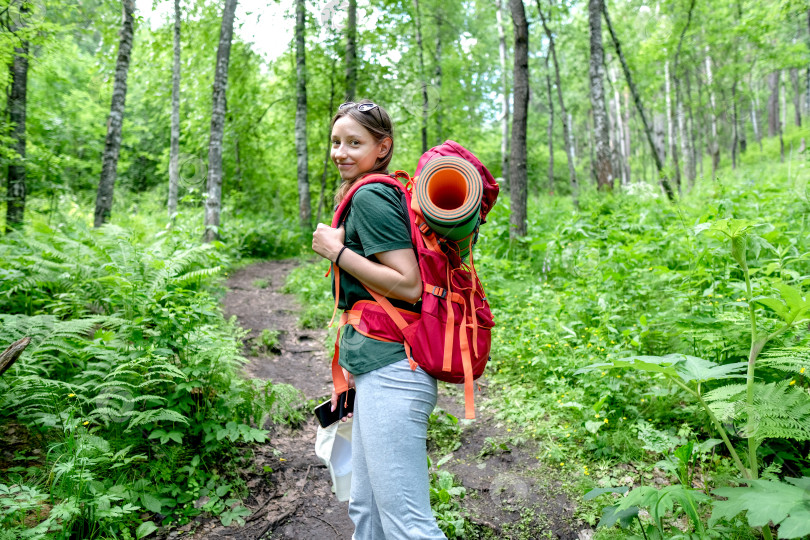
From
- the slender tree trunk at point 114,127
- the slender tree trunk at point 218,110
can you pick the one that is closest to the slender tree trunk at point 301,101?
the slender tree trunk at point 218,110

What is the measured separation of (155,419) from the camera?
10.9 feet

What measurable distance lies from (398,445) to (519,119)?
23.5ft

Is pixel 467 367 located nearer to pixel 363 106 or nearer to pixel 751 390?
pixel 363 106

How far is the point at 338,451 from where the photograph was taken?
2.39 m

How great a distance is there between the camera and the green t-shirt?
1799 mm

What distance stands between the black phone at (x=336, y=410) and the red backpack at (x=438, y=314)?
598mm

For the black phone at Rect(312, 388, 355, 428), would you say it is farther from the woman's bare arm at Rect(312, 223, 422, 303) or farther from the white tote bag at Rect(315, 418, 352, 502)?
the woman's bare arm at Rect(312, 223, 422, 303)

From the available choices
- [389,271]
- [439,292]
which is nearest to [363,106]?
[389,271]

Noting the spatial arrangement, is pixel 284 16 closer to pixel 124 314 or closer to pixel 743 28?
pixel 124 314

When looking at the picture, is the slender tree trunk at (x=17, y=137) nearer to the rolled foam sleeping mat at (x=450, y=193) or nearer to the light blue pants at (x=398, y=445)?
the light blue pants at (x=398, y=445)

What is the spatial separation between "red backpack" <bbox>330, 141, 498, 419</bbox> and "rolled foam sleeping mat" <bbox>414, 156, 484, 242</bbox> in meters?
0.07

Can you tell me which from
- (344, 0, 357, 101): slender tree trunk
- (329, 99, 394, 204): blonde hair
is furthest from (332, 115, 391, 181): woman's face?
(344, 0, 357, 101): slender tree trunk

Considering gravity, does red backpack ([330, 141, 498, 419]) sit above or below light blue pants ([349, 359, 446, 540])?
above

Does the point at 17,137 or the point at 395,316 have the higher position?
the point at 17,137
